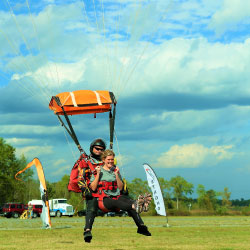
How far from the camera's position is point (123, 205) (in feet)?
29.9

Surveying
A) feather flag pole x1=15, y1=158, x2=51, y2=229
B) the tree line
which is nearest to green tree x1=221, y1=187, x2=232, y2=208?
the tree line

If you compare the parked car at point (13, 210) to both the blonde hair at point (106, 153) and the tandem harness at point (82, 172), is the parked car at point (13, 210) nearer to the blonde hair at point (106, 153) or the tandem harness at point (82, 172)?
the tandem harness at point (82, 172)

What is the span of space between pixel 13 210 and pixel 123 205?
5176 centimetres

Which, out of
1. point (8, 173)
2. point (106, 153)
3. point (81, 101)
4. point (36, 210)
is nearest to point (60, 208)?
point (36, 210)

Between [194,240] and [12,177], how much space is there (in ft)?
193

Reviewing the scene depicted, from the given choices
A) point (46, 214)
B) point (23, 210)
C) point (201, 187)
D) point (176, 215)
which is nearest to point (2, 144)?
point (23, 210)

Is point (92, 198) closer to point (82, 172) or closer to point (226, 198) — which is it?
point (82, 172)

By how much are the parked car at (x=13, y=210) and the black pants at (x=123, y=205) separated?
51301 mm

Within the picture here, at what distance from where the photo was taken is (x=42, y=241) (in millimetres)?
26562

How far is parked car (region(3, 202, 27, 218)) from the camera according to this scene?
5788 cm

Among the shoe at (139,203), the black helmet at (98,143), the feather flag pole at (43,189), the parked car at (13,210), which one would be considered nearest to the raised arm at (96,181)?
the black helmet at (98,143)

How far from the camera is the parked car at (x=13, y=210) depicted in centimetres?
5788

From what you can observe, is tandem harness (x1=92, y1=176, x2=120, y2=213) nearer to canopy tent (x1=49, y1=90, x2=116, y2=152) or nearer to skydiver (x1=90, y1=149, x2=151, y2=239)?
skydiver (x1=90, y1=149, x2=151, y2=239)

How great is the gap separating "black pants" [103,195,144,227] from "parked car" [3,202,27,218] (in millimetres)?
51301
